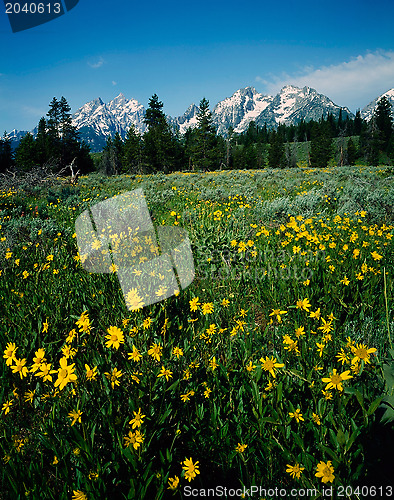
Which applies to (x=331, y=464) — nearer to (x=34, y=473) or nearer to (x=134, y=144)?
(x=34, y=473)

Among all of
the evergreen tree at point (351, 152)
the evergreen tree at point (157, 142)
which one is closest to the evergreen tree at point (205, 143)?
the evergreen tree at point (157, 142)

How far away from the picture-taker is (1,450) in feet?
4.98

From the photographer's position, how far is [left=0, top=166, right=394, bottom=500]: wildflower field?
4.33 ft

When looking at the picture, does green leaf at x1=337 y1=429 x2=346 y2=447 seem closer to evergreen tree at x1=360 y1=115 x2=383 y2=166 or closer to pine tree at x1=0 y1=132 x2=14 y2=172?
pine tree at x1=0 y1=132 x2=14 y2=172

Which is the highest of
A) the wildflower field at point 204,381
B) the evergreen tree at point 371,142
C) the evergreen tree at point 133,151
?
the evergreen tree at point 133,151

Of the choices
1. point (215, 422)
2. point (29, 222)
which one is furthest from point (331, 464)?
point (29, 222)

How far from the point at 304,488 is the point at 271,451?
0.22 meters

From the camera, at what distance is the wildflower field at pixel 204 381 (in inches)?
51.9

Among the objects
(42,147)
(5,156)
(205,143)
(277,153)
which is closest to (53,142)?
(42,147)

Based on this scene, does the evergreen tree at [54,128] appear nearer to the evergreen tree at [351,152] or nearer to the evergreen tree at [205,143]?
the evergreen tree at [205,143]

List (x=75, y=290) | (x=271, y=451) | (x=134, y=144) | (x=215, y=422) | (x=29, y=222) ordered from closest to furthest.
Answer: (x=271, y=451) → (x=215, y=422) → (x=75, y=290) → (x=29, y=222) → (x=134, y=144)

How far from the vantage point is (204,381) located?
198 cm

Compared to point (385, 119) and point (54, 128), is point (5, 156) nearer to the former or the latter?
point (54, 128)

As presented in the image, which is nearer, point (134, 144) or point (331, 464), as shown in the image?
point (331, 464)
